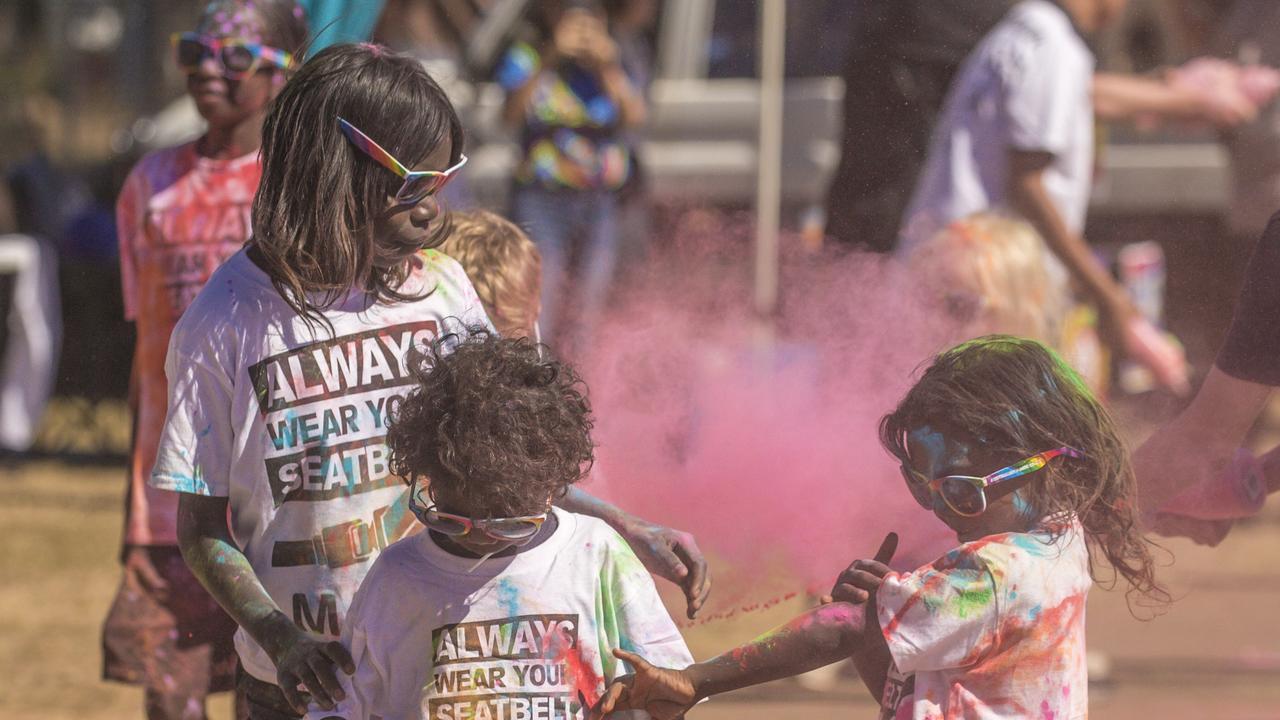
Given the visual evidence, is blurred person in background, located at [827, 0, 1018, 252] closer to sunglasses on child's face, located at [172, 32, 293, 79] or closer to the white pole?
sunglasses on child's face, located at [172, 32, 293, 79]

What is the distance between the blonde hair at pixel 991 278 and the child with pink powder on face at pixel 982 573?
63cm

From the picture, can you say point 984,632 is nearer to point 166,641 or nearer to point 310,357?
point 310,357

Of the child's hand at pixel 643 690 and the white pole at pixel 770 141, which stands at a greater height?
the white pole at pixel 770 141

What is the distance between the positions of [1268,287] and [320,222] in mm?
1445

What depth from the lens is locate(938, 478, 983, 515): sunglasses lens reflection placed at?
219cm

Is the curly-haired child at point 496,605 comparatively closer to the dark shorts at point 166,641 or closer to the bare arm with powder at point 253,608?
the bare arm with powder at point 253,608

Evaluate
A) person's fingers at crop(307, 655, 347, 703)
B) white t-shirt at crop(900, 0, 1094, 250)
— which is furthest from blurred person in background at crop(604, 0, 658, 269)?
person's fingers at crop(307, 655, 347, 703)

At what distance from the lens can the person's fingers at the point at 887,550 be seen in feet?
Answer: 7.47

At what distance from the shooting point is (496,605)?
2.10m

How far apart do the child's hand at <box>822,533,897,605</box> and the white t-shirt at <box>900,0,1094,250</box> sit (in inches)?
69.9

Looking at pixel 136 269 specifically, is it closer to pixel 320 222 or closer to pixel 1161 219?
pixel 320 222

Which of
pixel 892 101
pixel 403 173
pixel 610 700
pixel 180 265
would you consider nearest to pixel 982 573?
pixel 610 700

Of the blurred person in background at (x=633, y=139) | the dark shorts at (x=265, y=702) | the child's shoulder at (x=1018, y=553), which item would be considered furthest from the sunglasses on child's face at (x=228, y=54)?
the blurred person in background at (x=633, y=139)

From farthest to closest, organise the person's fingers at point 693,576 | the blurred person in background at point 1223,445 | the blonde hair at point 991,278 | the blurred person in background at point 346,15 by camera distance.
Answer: the blurred person in background at point 346,15 < the blonde hair at point 991,278 < the blurred person in background at point 1223,445 < the person's fingers at point 693,576
